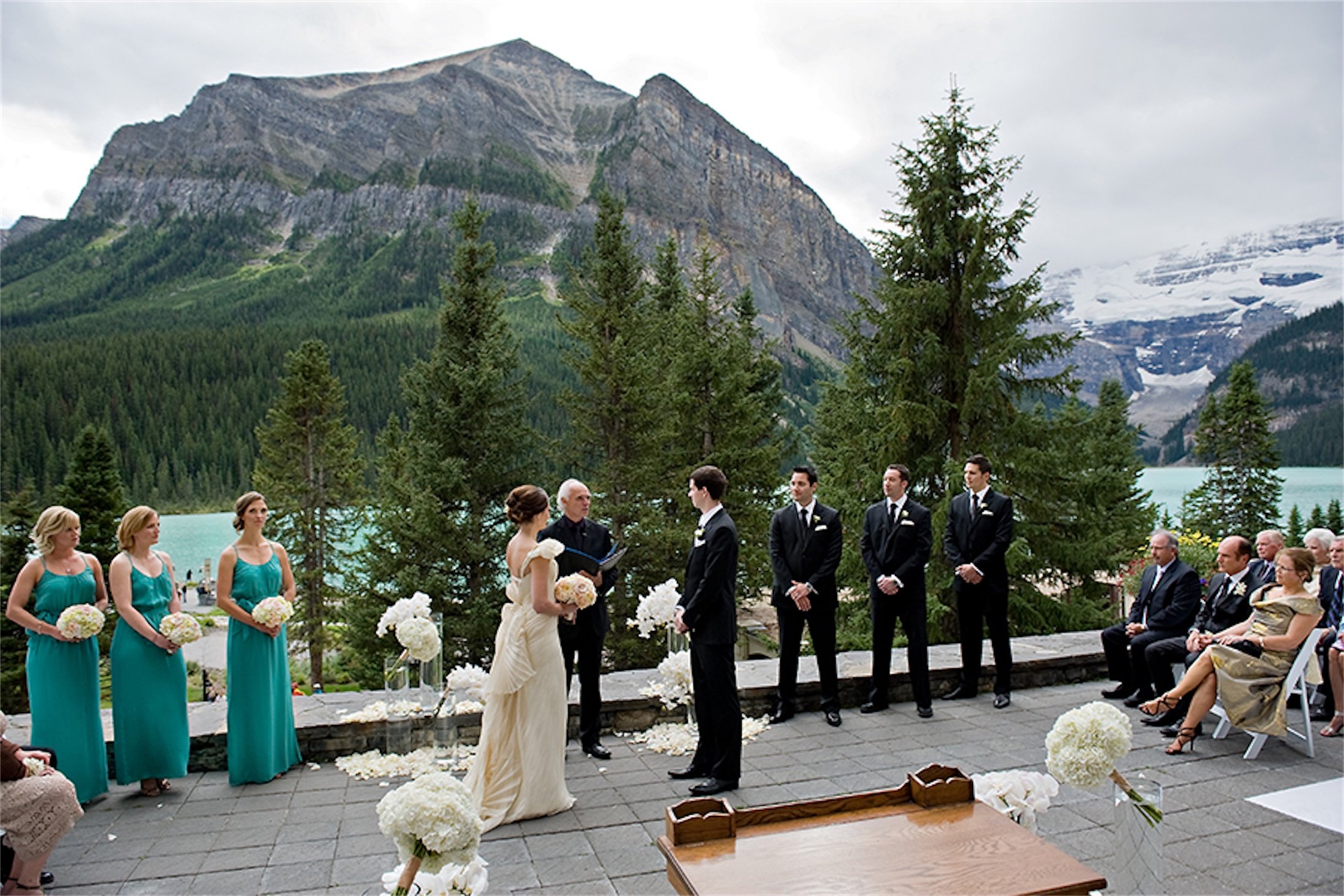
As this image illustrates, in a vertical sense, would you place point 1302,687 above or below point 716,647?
below

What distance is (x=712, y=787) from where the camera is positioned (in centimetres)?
500

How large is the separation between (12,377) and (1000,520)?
269 feet

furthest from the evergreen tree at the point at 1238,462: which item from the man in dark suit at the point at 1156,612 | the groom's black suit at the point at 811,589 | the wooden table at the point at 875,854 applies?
the wooden table at the point at 875,854

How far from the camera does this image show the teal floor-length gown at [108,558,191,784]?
16.4ft

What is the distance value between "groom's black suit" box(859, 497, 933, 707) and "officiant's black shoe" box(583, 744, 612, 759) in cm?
249

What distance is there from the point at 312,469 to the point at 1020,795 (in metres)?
26.8

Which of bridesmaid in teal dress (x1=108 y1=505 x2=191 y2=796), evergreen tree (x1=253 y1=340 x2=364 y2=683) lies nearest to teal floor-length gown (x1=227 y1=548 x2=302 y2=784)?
bridesmaid in teal dress (x1=108 y1=505 x2=191 y2=796)

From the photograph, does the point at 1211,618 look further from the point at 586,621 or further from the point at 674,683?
the point at 586,621

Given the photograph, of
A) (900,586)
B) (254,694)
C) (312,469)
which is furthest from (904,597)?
(312,469)

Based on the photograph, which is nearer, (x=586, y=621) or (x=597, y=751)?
(x=597, y=751)

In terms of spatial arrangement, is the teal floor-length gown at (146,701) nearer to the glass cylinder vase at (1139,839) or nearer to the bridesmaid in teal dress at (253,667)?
the bridesmaid in teal dress at (253,667)

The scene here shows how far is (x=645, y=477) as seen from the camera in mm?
19719

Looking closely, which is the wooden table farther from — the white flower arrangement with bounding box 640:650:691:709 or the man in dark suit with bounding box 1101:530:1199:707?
the man in dark suit with bounding box 1101:530:1199:707

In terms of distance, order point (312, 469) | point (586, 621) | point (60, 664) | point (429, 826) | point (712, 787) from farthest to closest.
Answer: point (312, 469) < point (586, 621) < point (712, 787) < point (60, 664) < point (429, 826)
